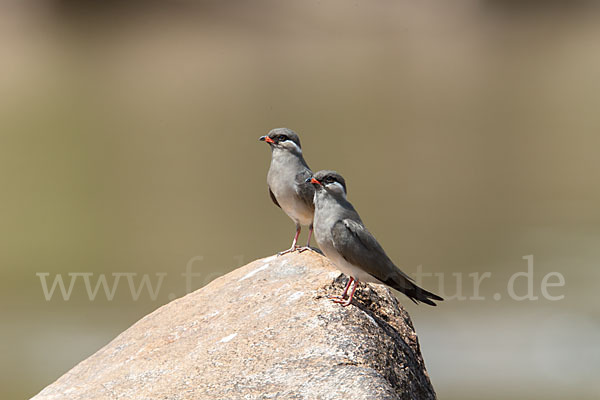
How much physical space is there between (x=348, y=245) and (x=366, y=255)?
146 millimetres

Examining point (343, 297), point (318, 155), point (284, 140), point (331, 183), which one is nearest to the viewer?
point (343, 297)

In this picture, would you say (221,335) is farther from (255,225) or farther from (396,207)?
(396,207)

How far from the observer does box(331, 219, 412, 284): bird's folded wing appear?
576cm

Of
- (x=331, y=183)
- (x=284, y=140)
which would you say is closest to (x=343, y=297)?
(x=331, y=183)

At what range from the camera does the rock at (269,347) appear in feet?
15.9

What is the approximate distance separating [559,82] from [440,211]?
57.8ft

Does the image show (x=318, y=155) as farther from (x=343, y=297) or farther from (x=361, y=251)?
(x=343, y=297)

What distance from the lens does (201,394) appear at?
488 cm

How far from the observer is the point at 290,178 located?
745 centimetres

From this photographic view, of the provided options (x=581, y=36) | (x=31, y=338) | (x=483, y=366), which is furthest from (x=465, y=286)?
(x=581, y=36)

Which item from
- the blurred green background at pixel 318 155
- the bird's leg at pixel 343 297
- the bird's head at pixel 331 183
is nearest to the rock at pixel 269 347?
the bird's leg at pixel 343 297

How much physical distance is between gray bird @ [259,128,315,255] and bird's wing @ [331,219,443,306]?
148 cm

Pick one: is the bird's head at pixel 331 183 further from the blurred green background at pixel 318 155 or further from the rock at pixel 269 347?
the blurred green background at pixel 318 155

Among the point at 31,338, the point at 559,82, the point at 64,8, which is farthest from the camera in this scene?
the point at 64,8
